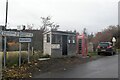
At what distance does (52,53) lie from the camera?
73.5 feet

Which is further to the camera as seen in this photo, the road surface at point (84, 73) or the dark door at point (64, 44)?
the dark door at point (64, 44)

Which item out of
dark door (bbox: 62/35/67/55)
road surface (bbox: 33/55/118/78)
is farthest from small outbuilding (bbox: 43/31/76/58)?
road surface (bbox: 33/55/118/78)

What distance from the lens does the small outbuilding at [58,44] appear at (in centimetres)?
2256

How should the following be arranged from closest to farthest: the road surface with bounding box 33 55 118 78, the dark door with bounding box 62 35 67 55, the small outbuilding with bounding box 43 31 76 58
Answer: the road surface with bounding box 33 55 118 78 → the small outbuilding with bounding box 43 31 76 58 → the dark door with bounding box 62 35 67 55

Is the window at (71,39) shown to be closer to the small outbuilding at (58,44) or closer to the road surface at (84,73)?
the small outbuilding at (58,44)

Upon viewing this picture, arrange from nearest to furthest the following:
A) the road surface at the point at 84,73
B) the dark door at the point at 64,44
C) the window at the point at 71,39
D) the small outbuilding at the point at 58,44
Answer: the road surface at the point at 84,73 < the small outbuilding at the point at 58,44 < the dark door at the point at 64,44 < the window at the point at 71,39

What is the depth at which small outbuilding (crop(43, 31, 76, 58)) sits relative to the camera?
888 inches

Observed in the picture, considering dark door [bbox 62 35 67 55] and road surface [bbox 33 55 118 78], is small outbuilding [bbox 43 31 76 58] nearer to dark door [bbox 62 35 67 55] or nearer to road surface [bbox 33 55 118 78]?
dark door [bbox 62 35 67 55]

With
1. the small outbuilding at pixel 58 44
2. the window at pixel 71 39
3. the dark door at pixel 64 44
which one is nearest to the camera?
the small outbuilding at pixel 58 44

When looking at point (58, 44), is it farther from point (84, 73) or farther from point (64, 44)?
point (84, 73)

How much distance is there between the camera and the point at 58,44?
75.8 ft

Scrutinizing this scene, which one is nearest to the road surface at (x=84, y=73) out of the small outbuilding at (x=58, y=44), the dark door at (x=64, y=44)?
the small outbuilding at (x=58, y=44)

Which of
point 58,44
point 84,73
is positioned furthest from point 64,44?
point 84,73

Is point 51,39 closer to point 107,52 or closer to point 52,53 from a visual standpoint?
point 52,53
